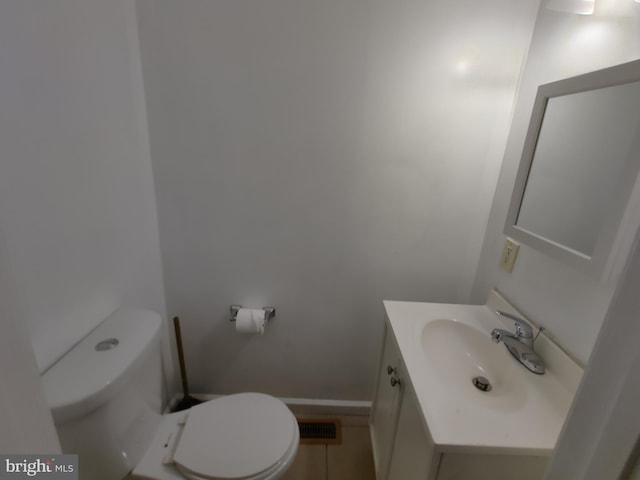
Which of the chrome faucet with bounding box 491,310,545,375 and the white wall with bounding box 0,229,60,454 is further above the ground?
the white wall with bounding box 0,229,60,454

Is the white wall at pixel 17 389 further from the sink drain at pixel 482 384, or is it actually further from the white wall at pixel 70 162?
the sink drain at pixel 482 384

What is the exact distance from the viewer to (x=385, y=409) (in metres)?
1.19

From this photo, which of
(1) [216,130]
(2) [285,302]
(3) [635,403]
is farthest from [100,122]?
(3) [635,403]

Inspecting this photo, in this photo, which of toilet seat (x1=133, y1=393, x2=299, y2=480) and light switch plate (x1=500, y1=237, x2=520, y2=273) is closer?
toilet seat (x1=133, y1=393, x2=299, y2=480)

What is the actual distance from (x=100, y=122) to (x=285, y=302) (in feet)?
3.33

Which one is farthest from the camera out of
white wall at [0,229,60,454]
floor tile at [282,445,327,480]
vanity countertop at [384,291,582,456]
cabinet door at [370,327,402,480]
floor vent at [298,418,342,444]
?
floor vent at [298,418,342,444]

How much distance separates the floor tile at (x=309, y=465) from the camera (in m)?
1.38

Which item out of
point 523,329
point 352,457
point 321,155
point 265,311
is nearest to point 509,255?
point 523,329

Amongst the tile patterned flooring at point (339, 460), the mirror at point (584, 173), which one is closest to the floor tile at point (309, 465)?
the tile patterned flooring at point (339, 460)

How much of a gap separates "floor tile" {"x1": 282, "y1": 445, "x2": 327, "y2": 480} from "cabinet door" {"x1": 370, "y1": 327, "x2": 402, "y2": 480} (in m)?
0.30

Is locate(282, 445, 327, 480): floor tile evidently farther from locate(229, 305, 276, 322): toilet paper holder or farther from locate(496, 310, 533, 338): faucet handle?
locate(496, 310, 533, 338): faucet handle

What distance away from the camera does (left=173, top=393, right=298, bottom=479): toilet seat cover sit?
96 cm

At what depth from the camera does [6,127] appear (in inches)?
27.2

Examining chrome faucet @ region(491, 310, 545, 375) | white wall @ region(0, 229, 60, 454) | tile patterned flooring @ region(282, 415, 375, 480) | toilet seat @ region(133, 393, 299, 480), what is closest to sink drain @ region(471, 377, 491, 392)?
chrome faucet @ region(491, 310, 545, 375)
